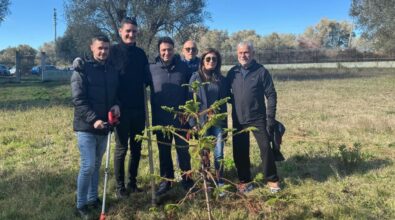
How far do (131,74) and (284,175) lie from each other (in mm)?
2822

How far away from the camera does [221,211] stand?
188 inches

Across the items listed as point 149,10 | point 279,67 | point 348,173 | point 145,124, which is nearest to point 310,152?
point 348,173

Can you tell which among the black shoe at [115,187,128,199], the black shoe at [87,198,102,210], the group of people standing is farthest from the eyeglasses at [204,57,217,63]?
the black shoe at [87,198,102,210]

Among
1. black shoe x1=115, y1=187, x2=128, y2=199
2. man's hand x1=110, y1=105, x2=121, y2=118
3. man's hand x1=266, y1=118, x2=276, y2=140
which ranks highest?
man's hand x1=110, y1=105, x2=121, y2=118


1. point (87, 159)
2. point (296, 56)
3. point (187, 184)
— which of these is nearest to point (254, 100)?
point (187, 184)

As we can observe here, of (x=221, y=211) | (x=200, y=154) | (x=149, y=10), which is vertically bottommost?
(x=221, y=211)

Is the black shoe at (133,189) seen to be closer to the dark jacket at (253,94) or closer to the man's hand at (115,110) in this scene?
the man's hand at (115,110)

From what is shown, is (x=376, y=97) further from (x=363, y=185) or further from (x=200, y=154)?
(x=200, y=154)

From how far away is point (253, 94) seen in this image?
17.9 feet

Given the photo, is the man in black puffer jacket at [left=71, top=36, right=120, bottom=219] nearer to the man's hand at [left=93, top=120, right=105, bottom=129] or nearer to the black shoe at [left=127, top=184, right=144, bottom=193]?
the man's hand at [left=93, top=120, right=105, bottom=129]

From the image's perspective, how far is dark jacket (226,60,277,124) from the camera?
545 cm

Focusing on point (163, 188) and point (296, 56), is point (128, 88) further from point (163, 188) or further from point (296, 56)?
point (296, 56)

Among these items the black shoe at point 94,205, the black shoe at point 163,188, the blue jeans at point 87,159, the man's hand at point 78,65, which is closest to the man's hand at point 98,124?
the blue jeans at point 87,159

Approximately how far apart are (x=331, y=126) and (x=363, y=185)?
4.40 m
